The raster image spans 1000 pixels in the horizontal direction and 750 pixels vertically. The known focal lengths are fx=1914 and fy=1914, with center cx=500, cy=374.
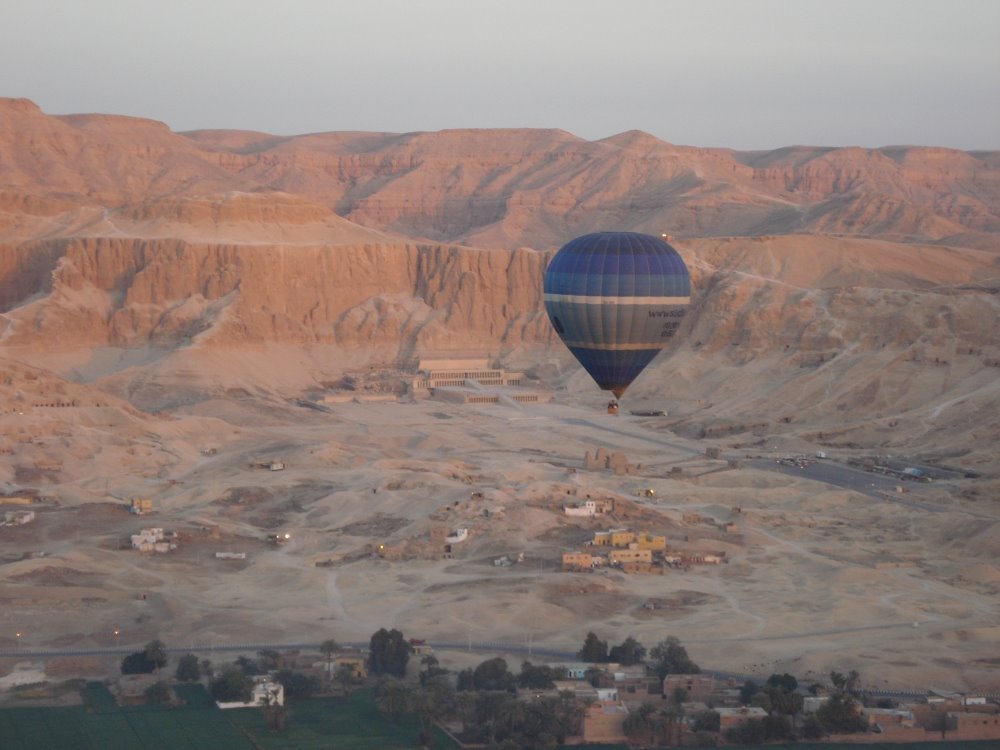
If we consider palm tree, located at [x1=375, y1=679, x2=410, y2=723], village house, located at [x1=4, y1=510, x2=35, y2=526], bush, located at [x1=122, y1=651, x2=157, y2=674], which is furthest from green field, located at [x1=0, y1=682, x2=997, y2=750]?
village house, located at [x1=4, y1=510, x2=35, y2=526]

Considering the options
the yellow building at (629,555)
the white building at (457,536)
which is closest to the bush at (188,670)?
the white building at (457,536)

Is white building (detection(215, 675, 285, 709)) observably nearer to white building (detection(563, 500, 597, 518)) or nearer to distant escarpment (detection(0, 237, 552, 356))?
white building (detection(563, 500, 597, 518))

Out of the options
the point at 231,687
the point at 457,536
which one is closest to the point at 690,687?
the point at 231,687

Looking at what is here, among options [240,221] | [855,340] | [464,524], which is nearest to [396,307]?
[240,221]

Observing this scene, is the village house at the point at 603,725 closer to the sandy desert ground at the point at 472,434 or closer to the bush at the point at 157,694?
the sandy desert ground at the point at 472,434

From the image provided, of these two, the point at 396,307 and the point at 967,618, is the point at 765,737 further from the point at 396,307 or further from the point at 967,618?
the point at 396,307

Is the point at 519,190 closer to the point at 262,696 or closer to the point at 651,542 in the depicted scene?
the point at 651,542
